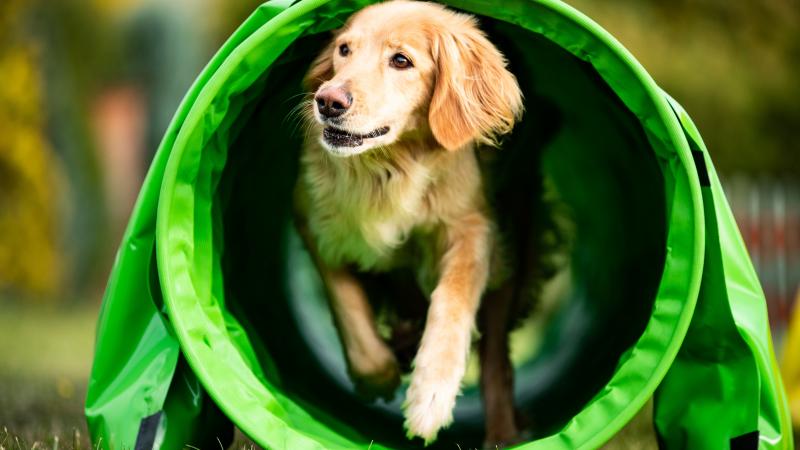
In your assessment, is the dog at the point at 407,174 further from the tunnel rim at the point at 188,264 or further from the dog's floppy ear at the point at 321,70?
the tunnel rim at the point at 188,264

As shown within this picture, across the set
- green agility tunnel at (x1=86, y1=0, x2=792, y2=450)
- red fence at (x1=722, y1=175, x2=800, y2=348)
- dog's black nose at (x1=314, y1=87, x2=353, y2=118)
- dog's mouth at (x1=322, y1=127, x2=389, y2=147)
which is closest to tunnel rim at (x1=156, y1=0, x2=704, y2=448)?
green agility tunnel at (x1=86, y1=0, x2=792, y2=450)

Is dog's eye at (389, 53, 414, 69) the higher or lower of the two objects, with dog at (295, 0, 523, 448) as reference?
higher

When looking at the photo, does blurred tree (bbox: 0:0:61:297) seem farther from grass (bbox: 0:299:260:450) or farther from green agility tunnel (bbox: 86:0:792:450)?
green agility tunnel (bbox: 86:0:792:450)

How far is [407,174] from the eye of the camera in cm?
343

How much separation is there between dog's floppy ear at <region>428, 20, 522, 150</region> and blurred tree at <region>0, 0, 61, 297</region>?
8.08 meters

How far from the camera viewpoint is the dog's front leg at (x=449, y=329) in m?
2.95

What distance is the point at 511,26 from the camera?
3871 mm

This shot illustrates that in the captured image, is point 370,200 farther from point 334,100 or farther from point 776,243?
point 776,243

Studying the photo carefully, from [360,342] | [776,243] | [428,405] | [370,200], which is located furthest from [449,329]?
[776,243]

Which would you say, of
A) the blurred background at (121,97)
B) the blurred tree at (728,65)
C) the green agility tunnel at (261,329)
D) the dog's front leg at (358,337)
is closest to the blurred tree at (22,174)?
the blurred background at (121,97)

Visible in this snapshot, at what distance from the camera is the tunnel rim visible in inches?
108

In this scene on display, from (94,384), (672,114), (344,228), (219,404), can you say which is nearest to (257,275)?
(344,228)

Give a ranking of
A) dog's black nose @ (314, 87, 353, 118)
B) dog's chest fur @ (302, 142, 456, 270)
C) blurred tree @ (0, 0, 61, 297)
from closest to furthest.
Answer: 1. dog's black nose @ (314, 87, 353, 118)
2. dog's chest fur @ (302, 142, 456, 270)
3. blurred tree @ (0, 0, 61, 297)

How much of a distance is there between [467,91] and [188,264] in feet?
3.42
